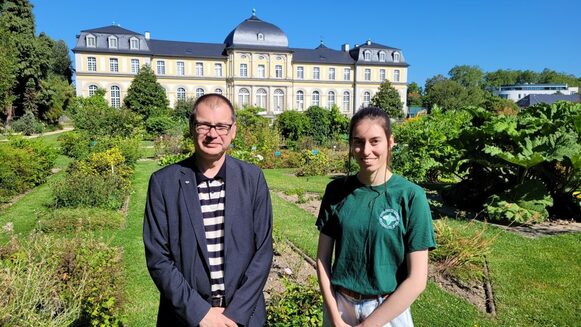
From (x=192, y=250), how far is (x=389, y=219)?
36.1 inches

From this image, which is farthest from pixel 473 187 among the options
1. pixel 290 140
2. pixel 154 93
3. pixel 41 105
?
pixel 154 93

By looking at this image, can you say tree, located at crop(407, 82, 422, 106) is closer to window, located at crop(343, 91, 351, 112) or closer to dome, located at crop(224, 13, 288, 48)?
window, located at crop(343, 91, 351, 112)

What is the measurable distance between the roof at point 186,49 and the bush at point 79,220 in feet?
134

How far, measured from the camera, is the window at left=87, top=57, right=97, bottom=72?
139 feet

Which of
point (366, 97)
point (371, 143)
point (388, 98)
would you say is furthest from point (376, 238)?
point (366, 97)

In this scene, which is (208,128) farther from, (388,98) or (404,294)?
(388,98)

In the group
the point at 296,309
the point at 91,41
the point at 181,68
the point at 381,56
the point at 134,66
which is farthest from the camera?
the point at 381,56

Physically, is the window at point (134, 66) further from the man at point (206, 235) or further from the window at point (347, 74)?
the man at point (206, 235)

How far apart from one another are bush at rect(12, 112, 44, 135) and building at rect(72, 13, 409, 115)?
15655mm

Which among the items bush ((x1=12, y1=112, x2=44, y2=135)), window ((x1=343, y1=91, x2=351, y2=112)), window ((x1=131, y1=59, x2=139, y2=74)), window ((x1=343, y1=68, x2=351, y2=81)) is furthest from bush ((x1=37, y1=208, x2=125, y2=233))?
window ((x1=343, y1=68, x2=351, y2=81))

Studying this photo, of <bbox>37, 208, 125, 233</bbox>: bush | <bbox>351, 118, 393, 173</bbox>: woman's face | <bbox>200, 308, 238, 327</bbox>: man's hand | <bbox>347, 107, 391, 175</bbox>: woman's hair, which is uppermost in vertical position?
<bbox>347, 107, 391, 175</bbox>: woman's hair

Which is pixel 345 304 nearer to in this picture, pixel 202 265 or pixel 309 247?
pixel 202 265

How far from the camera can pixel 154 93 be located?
3972 cm

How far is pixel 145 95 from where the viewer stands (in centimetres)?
3925
